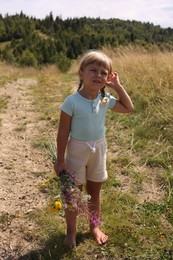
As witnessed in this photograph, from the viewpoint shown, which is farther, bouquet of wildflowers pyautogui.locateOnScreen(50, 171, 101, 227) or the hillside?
the hillside

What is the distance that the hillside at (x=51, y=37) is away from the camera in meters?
45.8

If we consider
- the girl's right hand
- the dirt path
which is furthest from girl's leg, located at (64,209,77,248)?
the girl's right hand

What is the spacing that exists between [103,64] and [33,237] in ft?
4.96

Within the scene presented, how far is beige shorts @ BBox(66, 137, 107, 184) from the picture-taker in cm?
210

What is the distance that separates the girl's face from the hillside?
28.2 meters

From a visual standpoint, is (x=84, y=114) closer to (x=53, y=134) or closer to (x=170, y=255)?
(x=170, y=255)

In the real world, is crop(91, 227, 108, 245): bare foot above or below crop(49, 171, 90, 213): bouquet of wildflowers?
below

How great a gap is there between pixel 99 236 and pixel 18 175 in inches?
58.1

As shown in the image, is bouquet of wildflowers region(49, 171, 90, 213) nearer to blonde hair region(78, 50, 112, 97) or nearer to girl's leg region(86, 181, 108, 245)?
girl's leg region(86, 181, 108, 245)

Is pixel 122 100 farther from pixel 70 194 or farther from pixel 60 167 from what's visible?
pixel 70 194

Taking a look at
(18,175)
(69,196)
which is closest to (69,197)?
(69,196)

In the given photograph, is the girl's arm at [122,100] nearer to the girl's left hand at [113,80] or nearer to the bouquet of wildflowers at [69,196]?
the girl's left hand at [113,80]

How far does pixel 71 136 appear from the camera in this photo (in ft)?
6.96

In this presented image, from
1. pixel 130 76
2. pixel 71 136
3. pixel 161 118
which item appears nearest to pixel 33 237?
pixel 71 136
